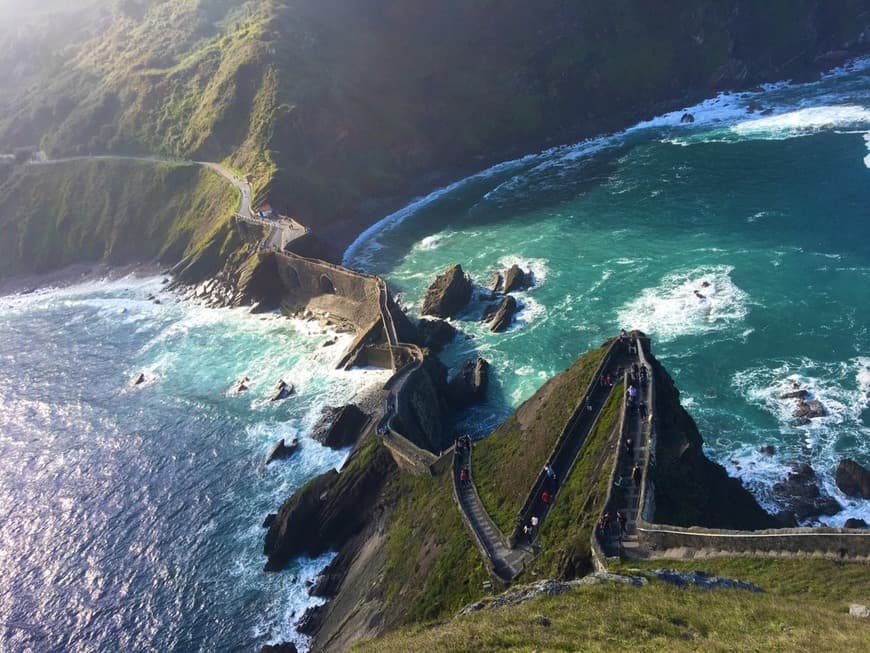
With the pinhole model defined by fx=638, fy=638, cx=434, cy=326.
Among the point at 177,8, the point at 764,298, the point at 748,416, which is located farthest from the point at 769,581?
the point at 177,8

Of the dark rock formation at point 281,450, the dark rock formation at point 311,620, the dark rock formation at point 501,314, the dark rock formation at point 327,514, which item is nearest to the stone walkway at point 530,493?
the dark rock formation at point 327,514

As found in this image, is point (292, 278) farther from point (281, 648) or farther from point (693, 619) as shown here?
point (693, 619)

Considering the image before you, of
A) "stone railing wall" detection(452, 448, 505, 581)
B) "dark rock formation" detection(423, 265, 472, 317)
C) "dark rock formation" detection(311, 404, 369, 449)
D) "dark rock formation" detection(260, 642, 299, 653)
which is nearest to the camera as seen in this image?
"stone railing wall" detection(452, 448, 505, 581)

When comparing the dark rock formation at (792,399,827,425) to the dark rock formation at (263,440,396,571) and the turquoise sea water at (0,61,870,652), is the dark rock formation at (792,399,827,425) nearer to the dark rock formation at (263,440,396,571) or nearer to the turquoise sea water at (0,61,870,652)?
the turquoise sea water at (0,61,870,652)

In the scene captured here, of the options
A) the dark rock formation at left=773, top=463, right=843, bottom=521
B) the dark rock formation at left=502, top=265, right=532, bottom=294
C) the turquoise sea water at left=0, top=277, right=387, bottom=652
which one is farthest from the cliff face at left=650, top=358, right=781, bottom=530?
the dark rock formation at left=502, top=265, right=532, bottom=294

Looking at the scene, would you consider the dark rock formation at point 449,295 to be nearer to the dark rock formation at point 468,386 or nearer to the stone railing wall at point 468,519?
the dark rock formation at point 468,386

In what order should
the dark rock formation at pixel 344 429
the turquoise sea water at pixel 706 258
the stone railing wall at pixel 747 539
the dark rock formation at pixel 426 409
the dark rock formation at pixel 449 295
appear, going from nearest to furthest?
1. the stone railing wall at pixel 747 539
2. the dark rock formation at pixel 426 409
3. the turquoise sea water at pixel 706 258
4. the dark rock formation at pixel 344 429
5. the dark rock formation at pixel 449 295
